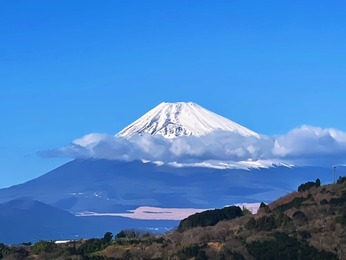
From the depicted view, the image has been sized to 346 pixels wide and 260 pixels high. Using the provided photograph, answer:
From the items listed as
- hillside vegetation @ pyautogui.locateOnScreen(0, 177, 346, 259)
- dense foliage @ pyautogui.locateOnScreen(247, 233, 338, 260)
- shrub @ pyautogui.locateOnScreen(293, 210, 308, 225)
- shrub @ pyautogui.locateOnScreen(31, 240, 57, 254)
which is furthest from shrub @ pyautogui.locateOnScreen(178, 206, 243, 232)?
dense foliage @ pyautogui.locateOnScreen(247, 233, 338, 260)

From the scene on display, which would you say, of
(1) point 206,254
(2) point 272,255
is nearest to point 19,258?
(1) point 206,254

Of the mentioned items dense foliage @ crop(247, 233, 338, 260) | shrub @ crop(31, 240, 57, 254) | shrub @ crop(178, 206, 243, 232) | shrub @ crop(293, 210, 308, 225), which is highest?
shrub @ crop(178, 206, 243, 232)

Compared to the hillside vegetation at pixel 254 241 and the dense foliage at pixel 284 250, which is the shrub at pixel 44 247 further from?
the dense foliage at pixel 284 250

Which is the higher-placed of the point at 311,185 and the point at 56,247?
the point at 311,185

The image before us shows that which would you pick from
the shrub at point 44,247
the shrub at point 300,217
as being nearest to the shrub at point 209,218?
the shrub at point 300,217

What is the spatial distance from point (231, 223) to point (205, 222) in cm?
875

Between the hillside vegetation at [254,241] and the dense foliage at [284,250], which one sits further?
the hillside vegetation at [254,241]

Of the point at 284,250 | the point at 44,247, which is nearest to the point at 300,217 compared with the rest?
the point at 284,250

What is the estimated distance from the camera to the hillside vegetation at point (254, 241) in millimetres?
61562

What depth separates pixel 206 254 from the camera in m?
62.1

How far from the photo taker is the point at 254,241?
210ft

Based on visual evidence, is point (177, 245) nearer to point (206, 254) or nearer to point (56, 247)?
point (206, 254)

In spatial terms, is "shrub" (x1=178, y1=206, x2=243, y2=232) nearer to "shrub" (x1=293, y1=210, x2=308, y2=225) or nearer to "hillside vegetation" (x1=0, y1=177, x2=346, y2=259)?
"hillside vegetation" (x1=0, y1=177, x2=346, y2=259)

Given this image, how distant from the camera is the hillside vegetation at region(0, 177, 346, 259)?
202ft
